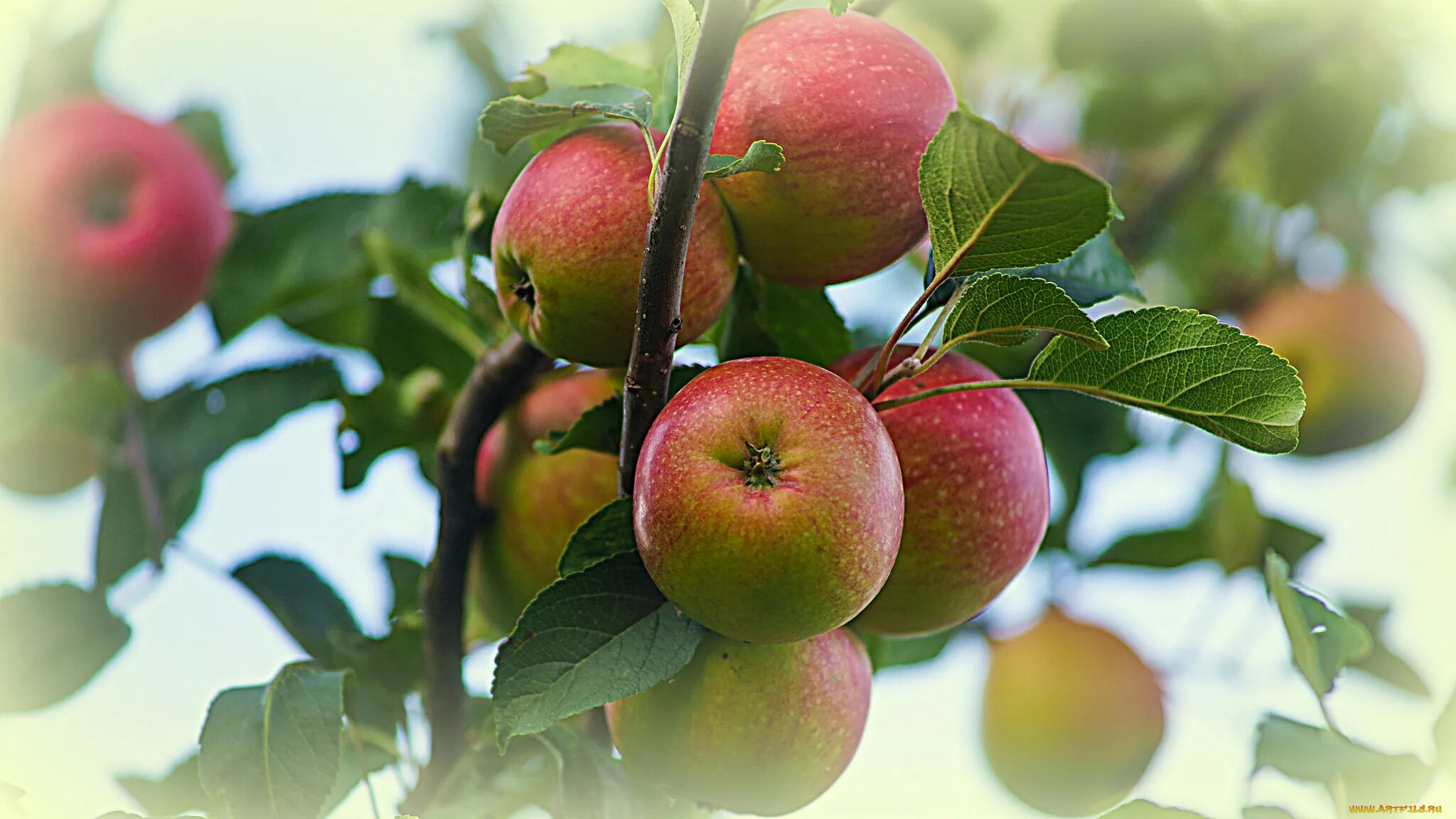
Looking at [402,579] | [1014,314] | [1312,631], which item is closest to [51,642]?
[402,579]

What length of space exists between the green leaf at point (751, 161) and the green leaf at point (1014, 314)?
4.5 inches

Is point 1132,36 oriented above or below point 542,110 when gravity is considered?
below

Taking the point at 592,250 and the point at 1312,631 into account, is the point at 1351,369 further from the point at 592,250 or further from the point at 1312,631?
the point at 592,250

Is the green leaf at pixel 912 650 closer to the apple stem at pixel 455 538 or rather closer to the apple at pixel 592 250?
the apple stem at pixel 455 538

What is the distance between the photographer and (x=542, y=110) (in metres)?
0.61

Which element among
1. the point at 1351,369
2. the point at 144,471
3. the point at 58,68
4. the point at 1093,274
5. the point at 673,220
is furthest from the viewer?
the point at 1351,369

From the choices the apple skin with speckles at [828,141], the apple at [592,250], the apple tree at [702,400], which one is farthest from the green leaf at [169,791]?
the apple skin with speckles at [828,141]

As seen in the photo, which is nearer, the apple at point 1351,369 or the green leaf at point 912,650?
the green leaf at point 912,650

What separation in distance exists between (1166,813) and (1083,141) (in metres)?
1.10

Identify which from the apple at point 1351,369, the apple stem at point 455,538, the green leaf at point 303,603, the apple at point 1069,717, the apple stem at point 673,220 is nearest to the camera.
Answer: the apple stem at point 673,220

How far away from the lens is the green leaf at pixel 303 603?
94cm

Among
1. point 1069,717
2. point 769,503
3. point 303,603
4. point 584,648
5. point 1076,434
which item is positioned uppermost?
point 769,503

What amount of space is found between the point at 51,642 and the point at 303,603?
0.24 m

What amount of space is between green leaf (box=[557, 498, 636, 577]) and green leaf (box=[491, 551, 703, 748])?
13mm
